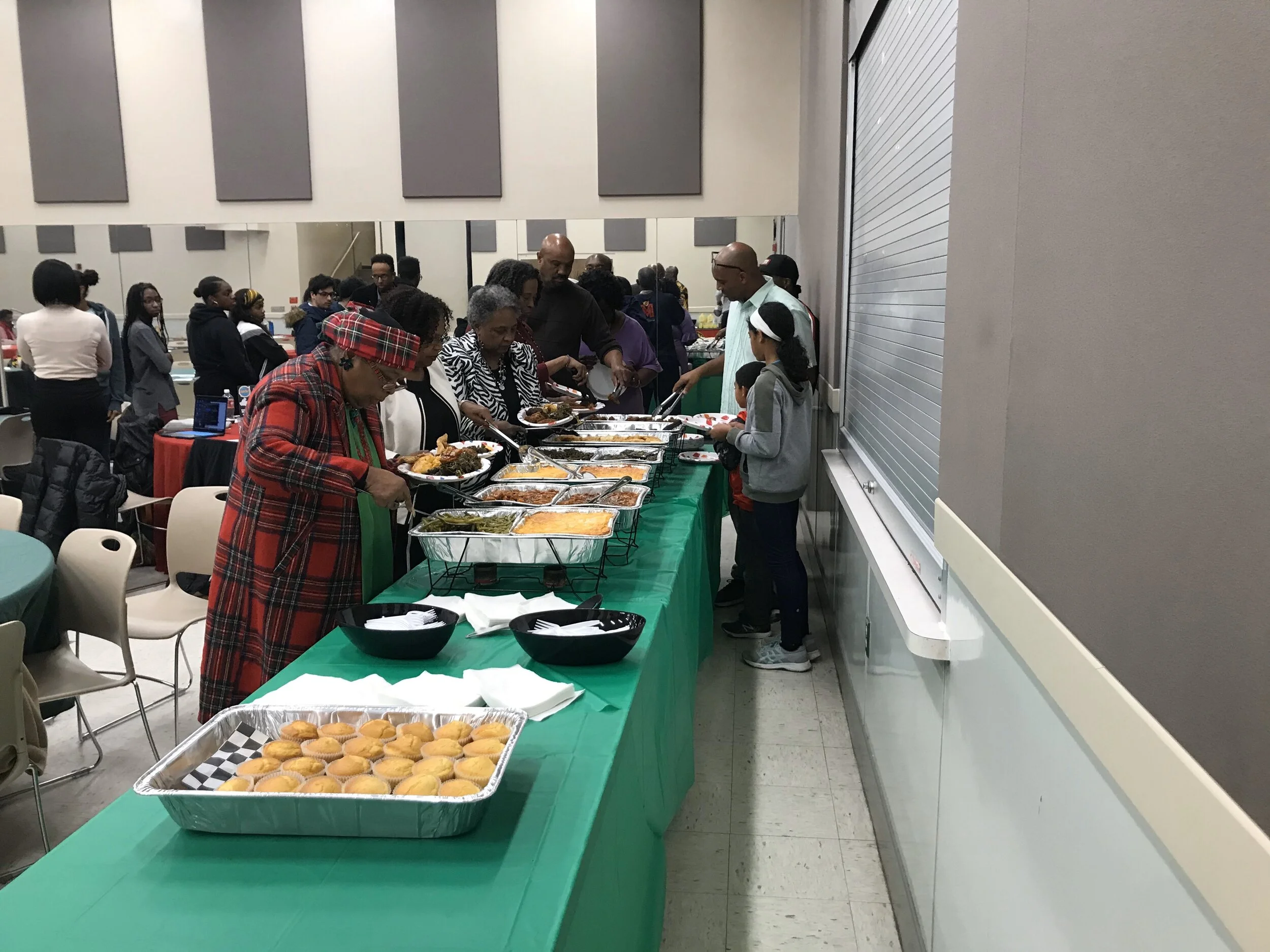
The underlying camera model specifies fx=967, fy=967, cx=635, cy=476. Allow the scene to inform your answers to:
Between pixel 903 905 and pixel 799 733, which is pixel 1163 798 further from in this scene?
pixel 799 733

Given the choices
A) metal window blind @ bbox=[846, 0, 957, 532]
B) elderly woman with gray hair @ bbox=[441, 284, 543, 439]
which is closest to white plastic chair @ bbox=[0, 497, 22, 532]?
elderly woman with gray hair @ bbox=[441, 284, 543, 439]

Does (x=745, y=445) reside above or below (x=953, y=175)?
below

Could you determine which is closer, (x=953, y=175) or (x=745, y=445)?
(x=953, y=175)

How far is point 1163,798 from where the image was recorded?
2.75 ft

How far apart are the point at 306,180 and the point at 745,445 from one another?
3.97 m

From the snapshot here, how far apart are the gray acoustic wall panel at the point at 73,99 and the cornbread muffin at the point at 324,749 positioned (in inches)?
233

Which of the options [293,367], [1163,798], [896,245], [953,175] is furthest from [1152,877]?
[896,245]

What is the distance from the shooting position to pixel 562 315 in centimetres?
471

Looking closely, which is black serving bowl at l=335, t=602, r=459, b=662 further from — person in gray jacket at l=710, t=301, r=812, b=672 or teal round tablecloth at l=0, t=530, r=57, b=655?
person in gray jacket at l=710, t=301, r=812, b=672

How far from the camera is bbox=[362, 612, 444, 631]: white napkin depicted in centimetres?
180

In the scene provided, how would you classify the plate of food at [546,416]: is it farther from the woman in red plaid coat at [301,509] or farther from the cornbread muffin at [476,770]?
the cornbread muffin at [476,770]

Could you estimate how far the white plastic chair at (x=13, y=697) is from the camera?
2.08 metres

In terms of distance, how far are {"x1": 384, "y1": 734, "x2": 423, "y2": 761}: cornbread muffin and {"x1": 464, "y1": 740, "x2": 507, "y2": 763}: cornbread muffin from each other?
64 mm

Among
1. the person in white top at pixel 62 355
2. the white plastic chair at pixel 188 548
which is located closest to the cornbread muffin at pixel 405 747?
the white plastic chair at pixel 188 548
